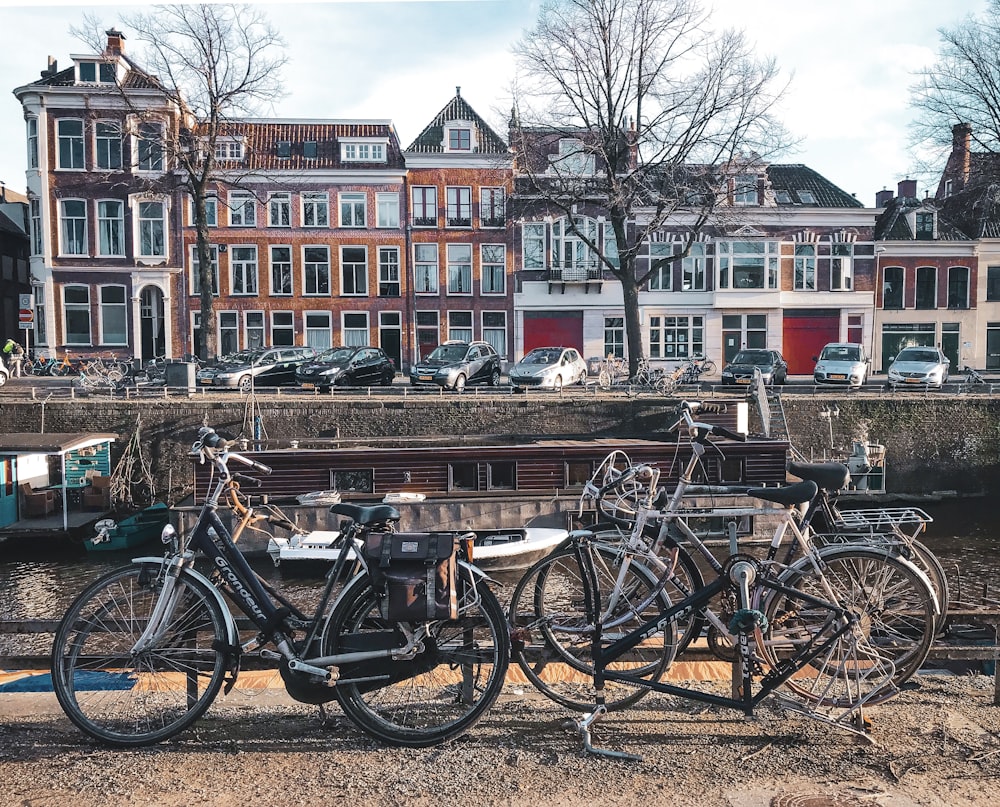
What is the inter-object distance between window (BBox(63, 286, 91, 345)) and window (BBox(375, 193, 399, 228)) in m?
12.5

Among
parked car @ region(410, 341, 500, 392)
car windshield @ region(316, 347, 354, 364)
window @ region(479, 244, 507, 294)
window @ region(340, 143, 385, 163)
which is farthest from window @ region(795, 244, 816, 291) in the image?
car windshield @ region(316, 347, 354, 364)

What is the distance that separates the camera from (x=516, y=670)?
6.40 meters

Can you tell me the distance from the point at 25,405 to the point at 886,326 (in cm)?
3394

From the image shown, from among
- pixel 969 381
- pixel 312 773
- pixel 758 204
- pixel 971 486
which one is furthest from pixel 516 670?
pixel 758 204

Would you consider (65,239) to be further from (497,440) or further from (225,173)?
(497,440)

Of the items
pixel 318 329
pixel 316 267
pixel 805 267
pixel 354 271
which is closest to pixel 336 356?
pixel 318 329

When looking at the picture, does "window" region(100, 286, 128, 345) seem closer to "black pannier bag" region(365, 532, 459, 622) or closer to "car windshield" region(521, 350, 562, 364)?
"car windshield" region(521, 350, 562, 364)

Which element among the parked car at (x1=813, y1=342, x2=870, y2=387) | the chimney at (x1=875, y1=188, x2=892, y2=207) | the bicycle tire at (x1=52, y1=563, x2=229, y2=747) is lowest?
the bicycle tire at (x1=52, y1=563, x2=229, y2=747)

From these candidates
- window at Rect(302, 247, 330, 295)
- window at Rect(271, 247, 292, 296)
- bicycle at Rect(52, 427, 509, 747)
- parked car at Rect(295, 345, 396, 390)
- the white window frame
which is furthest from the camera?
window at Rect(302, 247, 330, 295)

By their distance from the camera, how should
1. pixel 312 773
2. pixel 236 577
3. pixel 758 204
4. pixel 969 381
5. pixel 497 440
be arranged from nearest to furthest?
pixel 312 773
pixel 236 577
pixel 497 440
pixel 969 381
pixel 758 204

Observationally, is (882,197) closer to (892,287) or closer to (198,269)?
(892,287)

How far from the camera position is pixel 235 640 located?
4129 mm

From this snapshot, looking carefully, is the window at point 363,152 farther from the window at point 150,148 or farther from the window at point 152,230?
the window at point 152,230

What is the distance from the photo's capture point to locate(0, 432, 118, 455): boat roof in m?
18.9
